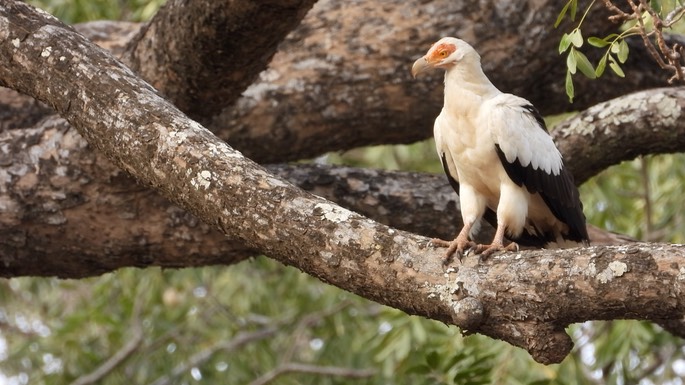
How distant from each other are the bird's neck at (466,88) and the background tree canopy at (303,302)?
Result: 71 centimetres

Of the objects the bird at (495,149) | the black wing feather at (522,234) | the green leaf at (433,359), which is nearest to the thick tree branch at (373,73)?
the black wing feather at (522,234)

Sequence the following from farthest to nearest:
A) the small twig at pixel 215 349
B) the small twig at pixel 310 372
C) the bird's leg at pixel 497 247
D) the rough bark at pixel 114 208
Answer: the small twig at pixel 215 349 < the small twig at pixel 310 372 < the rough bark at pixel 114 208 < the bird's leg at pixel 497 247

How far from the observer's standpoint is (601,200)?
7934mm

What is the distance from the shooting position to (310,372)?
301 inches

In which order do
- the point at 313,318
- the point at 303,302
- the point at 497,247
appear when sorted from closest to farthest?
the point at 497,247 < the point at 313,318 < the point at 303,302

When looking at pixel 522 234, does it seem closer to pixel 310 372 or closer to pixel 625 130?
pixel 625 130

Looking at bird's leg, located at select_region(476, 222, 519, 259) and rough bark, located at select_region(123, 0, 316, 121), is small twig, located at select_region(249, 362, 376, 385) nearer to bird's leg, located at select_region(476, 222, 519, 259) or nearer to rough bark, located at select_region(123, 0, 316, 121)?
rough bark, located at select_region(123, 0, 316, 121)

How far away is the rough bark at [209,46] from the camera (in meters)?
4.18

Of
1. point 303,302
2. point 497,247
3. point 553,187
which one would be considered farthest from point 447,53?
point 303,302

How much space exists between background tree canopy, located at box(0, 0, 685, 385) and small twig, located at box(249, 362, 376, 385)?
18mm

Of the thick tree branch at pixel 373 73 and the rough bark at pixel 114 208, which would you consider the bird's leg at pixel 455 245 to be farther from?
the thick tree branch at pixel 373 73

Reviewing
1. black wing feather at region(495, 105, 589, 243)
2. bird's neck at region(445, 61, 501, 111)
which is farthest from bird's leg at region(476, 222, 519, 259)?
bird's neck at region(445, 61, 501, 111)

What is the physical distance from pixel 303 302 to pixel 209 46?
4.88 meters

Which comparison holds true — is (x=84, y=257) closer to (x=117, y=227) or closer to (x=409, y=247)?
(x=117, y=227)
